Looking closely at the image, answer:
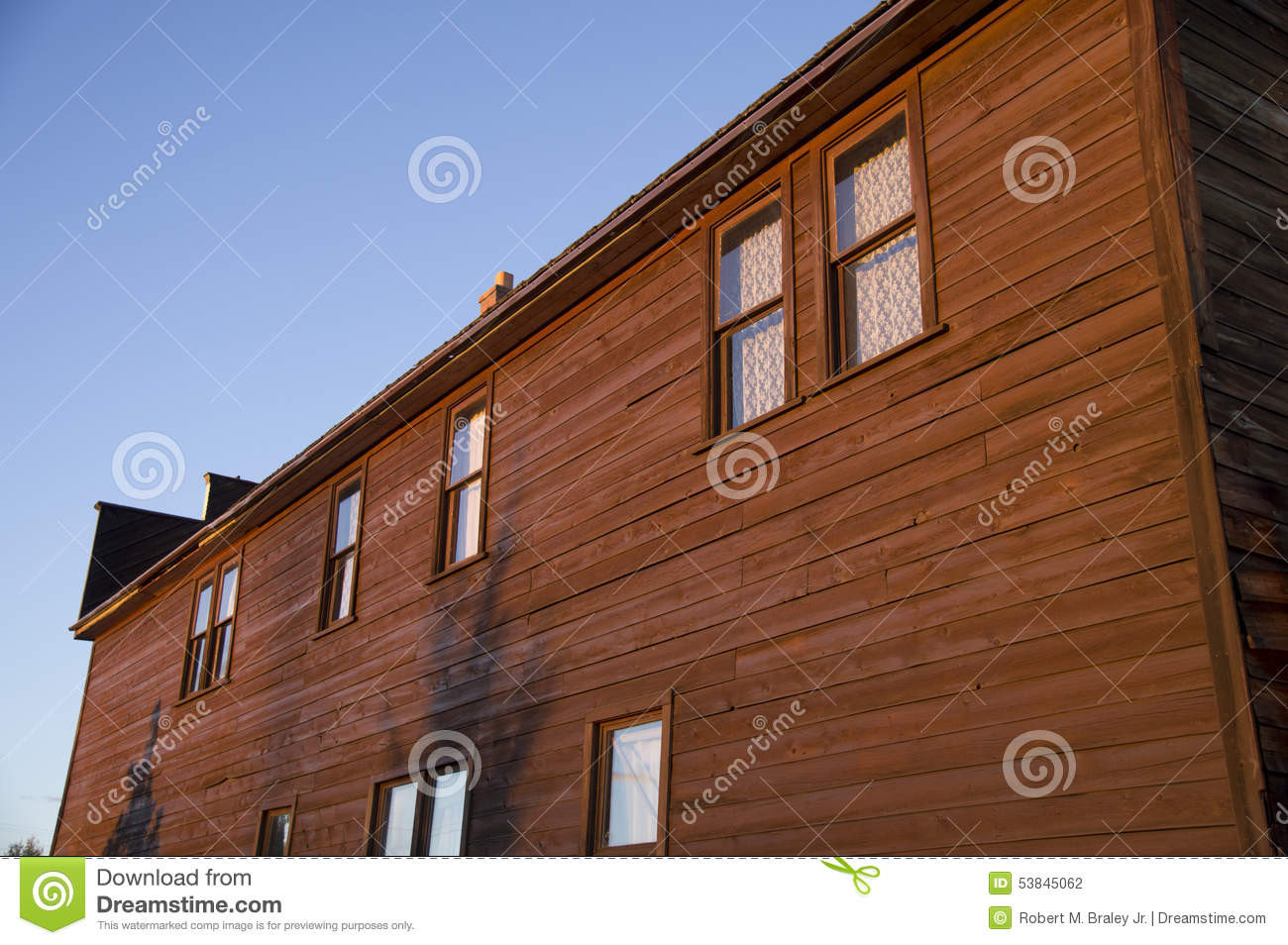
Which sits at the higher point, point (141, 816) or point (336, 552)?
point (336, 552)

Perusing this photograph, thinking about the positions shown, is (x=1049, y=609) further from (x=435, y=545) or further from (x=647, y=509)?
(x=435, y=545)

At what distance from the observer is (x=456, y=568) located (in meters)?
11.2

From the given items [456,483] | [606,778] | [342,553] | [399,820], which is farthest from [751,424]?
[342,553]

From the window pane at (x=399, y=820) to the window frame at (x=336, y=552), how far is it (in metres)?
2.33

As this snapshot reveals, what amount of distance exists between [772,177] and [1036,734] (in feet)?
14.7

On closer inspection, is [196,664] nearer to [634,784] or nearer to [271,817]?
[271,817]

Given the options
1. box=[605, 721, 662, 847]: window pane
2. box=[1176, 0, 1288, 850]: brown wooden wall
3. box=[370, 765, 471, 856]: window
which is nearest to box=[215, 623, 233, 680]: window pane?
box=[370, 765, 471, 856]: window

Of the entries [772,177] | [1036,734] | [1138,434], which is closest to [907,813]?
[1036,734]

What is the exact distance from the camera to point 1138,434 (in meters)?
5.58

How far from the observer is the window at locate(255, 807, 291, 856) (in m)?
13.4

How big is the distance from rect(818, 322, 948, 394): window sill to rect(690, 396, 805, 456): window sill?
23cm

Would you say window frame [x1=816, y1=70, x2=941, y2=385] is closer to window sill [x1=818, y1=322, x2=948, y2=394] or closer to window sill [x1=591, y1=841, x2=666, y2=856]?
window sill [x1=818, y1=322, x2=948, y2=394]

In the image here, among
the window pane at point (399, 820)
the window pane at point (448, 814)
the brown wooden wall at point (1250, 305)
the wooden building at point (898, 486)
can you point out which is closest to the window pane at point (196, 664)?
the wooden building at point (898, 486)

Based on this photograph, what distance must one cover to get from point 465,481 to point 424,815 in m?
3.22
